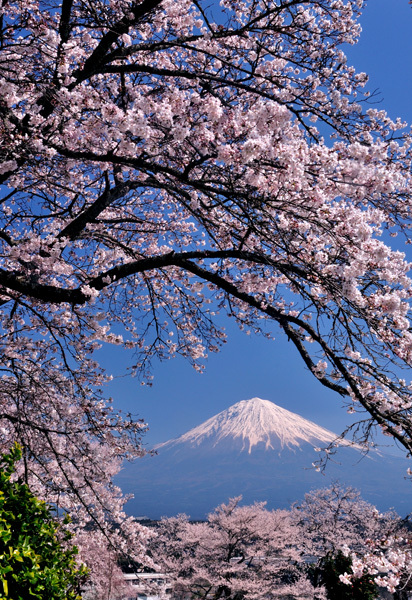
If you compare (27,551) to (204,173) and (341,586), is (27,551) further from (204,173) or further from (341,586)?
(341,586)

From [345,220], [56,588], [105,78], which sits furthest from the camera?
[105,78]

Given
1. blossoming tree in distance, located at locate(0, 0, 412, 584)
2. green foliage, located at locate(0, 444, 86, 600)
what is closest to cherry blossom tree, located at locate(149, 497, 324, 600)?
blossoming tree in distance, located at locate(0, 0, 412, 584)

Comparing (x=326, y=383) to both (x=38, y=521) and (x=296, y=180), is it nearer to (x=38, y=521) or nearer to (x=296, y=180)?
(x=296, y=180)

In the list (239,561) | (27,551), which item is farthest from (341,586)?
(27,551)

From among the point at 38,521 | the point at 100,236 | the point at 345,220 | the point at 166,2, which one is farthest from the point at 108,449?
the point at 166,2

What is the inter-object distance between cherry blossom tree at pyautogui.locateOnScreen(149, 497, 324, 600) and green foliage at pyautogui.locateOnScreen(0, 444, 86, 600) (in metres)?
16.7

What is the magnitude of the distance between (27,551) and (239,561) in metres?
19.4

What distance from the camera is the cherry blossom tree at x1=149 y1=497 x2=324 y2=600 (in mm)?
17125

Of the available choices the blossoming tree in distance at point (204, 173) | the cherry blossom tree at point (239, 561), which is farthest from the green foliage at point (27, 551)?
the cherry blossom tree at point (239, 561)

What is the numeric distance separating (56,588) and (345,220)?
3843 millimetres

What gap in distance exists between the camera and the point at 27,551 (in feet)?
8.02

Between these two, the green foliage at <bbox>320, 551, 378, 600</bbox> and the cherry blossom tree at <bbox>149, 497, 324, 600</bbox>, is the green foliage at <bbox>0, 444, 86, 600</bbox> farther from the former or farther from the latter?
the cherry blossom tree at <bbox>149, 497, 324, 600</bbox>

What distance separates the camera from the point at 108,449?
23.0 feet

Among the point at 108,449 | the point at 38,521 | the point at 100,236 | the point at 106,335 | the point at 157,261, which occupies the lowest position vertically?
the point at 38,521
